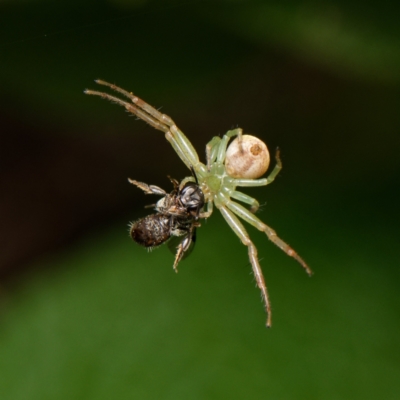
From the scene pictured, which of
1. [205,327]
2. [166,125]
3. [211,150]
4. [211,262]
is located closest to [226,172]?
[211,150]

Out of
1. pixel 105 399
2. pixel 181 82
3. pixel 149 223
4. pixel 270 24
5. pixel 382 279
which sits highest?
pixel 181 82

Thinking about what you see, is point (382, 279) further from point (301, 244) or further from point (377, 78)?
point (377, 78)

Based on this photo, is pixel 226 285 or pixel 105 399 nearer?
pixel 105 399

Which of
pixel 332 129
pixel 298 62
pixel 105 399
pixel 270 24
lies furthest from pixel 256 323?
pixel 298 62

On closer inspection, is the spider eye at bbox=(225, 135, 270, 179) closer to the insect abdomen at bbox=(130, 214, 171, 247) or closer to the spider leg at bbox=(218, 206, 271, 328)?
the spider leg at bbox=(218, 206, 271, 328)

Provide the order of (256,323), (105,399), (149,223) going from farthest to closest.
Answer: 1. (256,323)
2. (105,399)
3. (149,223)

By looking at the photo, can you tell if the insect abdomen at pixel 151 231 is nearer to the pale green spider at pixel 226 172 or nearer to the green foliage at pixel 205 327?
the pale green spider at pixel 226 172

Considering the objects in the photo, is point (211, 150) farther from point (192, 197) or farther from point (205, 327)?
point (205, 327)
